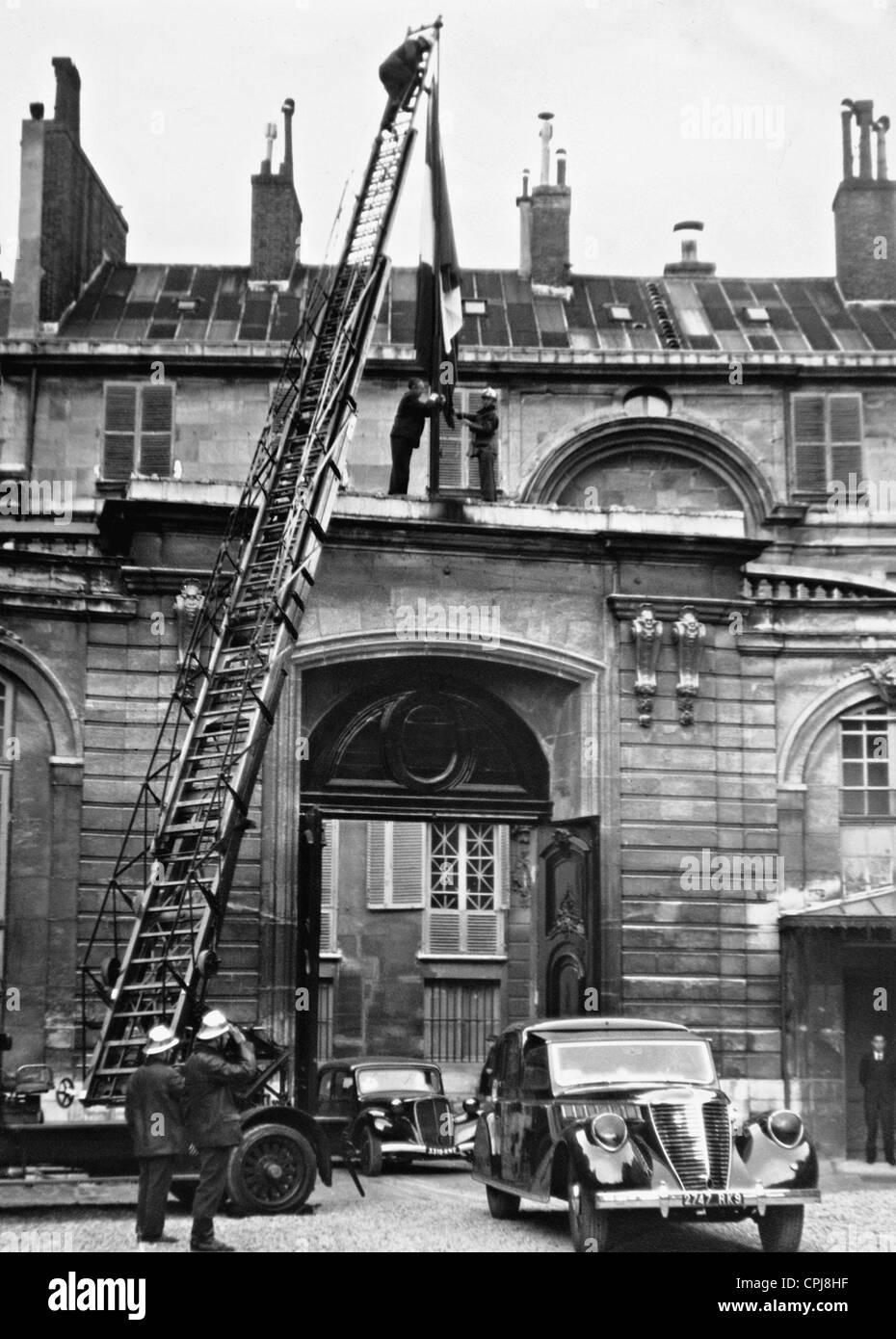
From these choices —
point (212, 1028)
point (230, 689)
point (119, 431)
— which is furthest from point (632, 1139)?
point (119, 431)

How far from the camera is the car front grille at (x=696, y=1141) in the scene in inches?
577

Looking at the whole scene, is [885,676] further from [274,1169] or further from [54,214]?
[54,214]

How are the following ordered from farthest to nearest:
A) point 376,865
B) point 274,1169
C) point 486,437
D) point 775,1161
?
point 376,865 < point 486,437 < point 274,1169 < point 775,1161

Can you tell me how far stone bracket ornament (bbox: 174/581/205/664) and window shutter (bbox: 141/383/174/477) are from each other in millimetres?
9378

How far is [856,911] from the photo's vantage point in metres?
22.9

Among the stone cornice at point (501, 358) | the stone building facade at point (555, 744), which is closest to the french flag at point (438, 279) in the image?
the stone building facade at point (555, 744)

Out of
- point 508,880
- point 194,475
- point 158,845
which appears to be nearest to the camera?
point 158,845

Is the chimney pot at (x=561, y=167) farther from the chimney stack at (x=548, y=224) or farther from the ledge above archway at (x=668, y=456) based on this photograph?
A: the ledge above archway at (x=668, y=456)

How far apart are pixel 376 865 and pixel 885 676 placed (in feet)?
52.7

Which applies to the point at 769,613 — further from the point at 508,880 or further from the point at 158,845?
the point at 508,880

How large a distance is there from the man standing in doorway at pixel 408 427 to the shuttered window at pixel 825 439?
942 cm

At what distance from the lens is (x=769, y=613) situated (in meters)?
24.2

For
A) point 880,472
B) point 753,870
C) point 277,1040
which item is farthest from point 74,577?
point 880,472
